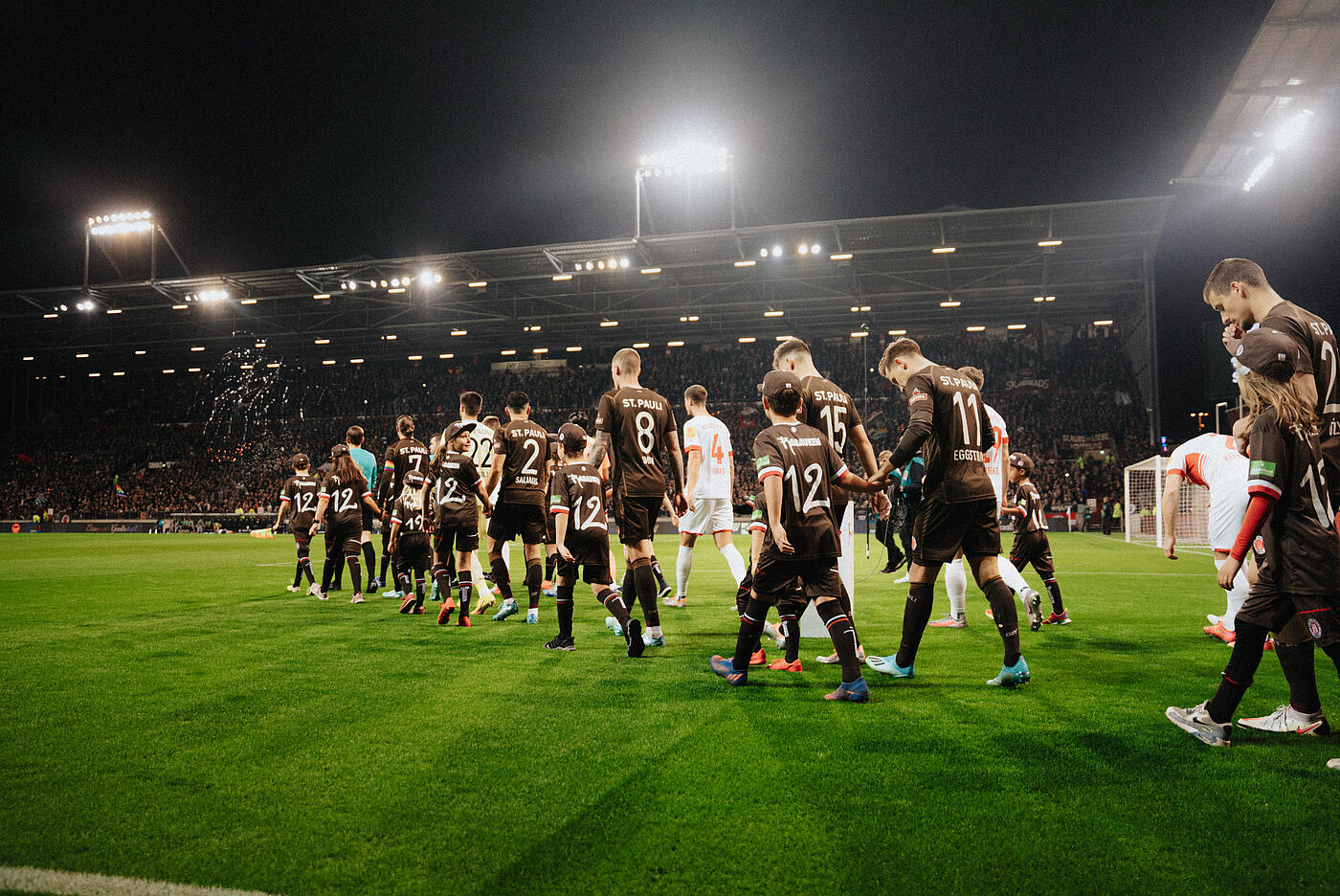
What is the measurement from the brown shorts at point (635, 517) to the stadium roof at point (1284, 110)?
16.4 metres

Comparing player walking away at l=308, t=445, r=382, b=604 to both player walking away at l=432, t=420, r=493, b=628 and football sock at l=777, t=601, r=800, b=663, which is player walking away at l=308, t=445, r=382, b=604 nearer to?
player walking away at l=432, t=420, r=493, b=628

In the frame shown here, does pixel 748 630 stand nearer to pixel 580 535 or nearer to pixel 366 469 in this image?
pixel 580 535

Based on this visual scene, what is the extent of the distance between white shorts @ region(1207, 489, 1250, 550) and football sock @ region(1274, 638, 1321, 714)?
198 centimetres

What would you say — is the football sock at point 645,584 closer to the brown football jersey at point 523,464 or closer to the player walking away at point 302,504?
the brown football jersey at point 523,464

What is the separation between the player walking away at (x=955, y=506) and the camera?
4.65 metres

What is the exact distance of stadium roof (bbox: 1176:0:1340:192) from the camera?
579 inches

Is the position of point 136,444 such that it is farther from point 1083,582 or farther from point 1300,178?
point 1300,178

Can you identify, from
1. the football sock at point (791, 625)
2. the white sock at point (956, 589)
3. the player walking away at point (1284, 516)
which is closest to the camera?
the player walking away at point (1284, 516)

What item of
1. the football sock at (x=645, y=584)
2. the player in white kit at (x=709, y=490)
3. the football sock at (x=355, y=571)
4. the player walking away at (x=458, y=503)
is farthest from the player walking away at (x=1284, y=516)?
the football sock at (x=355, y=571)

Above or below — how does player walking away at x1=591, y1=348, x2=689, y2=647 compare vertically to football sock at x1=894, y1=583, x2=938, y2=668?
above

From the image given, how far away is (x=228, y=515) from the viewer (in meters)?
35.0

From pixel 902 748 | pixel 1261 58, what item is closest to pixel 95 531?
pixel 902 748

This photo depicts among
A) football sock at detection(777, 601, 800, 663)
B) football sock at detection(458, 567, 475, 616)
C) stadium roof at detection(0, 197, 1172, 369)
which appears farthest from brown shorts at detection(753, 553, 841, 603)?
stadium roof at detection(0, 197, 1172, 369)

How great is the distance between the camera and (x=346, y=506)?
359 inches
